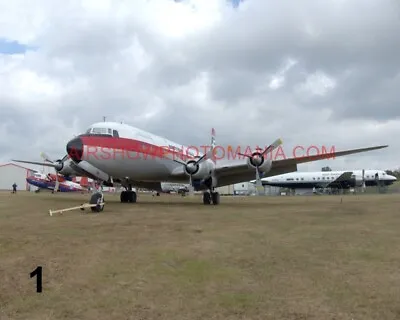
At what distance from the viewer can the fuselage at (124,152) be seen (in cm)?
2011

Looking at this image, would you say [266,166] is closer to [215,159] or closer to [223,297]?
[215,159]

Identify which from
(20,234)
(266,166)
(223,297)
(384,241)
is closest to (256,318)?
(223,297)

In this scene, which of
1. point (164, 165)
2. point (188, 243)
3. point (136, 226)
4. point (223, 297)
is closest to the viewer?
point (223, 297)

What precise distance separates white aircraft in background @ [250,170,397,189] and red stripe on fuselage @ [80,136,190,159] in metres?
40.2

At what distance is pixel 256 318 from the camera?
16.7 feet

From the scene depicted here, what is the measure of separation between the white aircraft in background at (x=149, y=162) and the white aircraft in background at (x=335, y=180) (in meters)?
38.0

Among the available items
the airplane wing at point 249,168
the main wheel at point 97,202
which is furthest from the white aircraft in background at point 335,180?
the main wheel at point 97,202

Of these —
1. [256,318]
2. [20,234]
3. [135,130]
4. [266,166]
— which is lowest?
[256,318]

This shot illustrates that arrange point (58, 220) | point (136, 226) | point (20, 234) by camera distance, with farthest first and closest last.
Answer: point (58, 220), point (136, 226), point (20, 234)

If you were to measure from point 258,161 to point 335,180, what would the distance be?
163ft

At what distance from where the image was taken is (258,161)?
903 inches

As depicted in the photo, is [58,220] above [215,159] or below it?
below

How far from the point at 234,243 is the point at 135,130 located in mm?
15272

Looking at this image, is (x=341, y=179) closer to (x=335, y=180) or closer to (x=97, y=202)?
(x=335, y=180)
